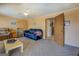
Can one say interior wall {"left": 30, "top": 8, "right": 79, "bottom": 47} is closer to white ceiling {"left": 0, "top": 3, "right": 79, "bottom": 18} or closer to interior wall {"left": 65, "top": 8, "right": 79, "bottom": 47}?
interior wall {"left": 65, "top": 8, "right": 79, "bottom": 47}

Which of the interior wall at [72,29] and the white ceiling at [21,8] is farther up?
the white ceiling at [21,8]

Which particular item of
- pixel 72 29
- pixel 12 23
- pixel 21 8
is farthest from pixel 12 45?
pixel 72 29

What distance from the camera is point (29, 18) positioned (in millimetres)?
2033

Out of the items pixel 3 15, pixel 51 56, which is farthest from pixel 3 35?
pixel 51 56

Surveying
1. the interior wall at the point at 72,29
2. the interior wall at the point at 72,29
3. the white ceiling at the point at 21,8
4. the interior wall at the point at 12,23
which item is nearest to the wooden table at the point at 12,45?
the interior wall at the point at 12,23

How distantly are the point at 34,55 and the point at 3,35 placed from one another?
755 mm

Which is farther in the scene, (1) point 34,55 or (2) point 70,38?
(2) point 70,38

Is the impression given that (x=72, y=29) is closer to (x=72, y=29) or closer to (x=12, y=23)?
(x=72, y=29)

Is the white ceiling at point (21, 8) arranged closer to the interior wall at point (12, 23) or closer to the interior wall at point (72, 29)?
the interior wall at point (12, 23)

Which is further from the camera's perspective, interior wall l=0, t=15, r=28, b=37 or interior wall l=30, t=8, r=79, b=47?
interior wall l=30, t=8, r=79, b=47

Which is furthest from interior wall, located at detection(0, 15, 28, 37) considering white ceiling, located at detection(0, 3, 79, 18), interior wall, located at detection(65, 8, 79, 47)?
interior wall, located at detection(65, 8, 79, 47)

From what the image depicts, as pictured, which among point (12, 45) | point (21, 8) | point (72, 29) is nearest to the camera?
point (21, 8)

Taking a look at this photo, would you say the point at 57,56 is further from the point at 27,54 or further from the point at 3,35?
the point at 3,35

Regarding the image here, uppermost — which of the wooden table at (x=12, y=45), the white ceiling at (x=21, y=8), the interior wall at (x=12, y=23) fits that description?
the white ceiling at (x=21, y=8)
